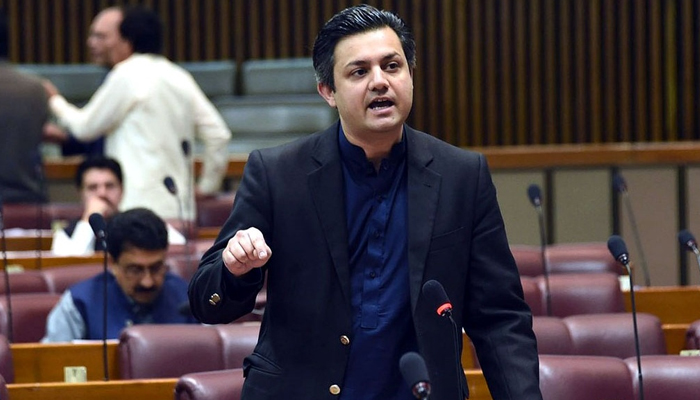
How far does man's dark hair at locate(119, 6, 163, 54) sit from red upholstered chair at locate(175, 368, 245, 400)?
11.4 ft

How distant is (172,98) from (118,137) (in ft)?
1.07

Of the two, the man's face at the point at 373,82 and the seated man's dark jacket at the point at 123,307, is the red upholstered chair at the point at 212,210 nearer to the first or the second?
the seated man's dark jacket at the point at 123,307

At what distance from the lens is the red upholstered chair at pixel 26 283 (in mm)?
5031

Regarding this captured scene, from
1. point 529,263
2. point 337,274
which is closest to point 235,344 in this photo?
point 337,274

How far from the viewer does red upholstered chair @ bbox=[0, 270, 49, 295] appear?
5.03m

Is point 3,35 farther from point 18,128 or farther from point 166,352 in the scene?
point 166,352

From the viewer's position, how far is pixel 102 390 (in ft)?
11.6

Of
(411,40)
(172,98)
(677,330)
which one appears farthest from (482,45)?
(411,40)

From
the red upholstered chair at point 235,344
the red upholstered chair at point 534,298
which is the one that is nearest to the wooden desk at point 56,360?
the red upholstered chair at point 235,344

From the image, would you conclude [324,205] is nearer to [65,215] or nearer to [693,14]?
[65,215]

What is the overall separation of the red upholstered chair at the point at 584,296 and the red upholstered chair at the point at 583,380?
1529 mm

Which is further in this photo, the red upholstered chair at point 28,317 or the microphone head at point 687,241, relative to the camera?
the red upholstered chair at point 28,317

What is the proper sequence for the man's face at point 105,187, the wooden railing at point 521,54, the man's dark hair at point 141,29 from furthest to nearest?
the wooden railing at point 521,54
the man's dark hair at point 141,29
the man's face at point 105,187

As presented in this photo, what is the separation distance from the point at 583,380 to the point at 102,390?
1.26 meters
